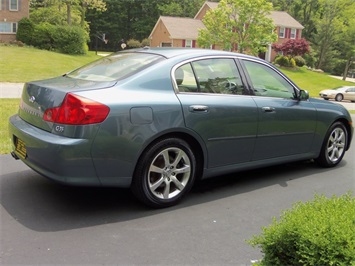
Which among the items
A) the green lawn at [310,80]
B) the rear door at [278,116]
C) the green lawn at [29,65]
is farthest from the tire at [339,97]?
the rear door at [278,116]

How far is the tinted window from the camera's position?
4.12m

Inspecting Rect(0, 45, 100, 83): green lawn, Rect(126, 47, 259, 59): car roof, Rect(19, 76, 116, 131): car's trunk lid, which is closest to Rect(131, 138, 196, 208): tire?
Rect(19, 76, 116, 131): car's trunk lid

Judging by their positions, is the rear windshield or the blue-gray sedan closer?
the blue-gray sedan

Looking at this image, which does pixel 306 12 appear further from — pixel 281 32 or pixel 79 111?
pixel 79 111

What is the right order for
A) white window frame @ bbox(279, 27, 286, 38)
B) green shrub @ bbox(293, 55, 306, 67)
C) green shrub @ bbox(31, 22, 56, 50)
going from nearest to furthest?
green shrub @ bbox(31, 22, 56, 50) → green shrub @ bbox(293, 55, 306, 67) → white window frame @ bbox(279, 27, 286, 38)

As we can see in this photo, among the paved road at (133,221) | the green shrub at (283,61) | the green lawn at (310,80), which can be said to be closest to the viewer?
the paved road at (133,221)

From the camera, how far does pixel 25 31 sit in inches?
1491

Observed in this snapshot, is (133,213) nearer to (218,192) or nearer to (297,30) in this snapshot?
(218,192)

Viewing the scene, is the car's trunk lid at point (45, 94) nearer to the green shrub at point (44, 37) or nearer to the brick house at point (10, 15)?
the green shrub at point (44, 37)

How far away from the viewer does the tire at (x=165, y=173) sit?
12.2ft

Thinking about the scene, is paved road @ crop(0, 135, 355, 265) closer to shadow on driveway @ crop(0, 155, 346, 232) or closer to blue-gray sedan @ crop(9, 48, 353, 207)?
shadow on driveway @ crop(0, 155, 346, 232)

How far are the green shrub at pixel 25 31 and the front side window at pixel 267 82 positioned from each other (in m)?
36.9

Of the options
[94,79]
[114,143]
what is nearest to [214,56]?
[94,79]

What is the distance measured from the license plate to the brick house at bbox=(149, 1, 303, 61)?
46171 millimetres
